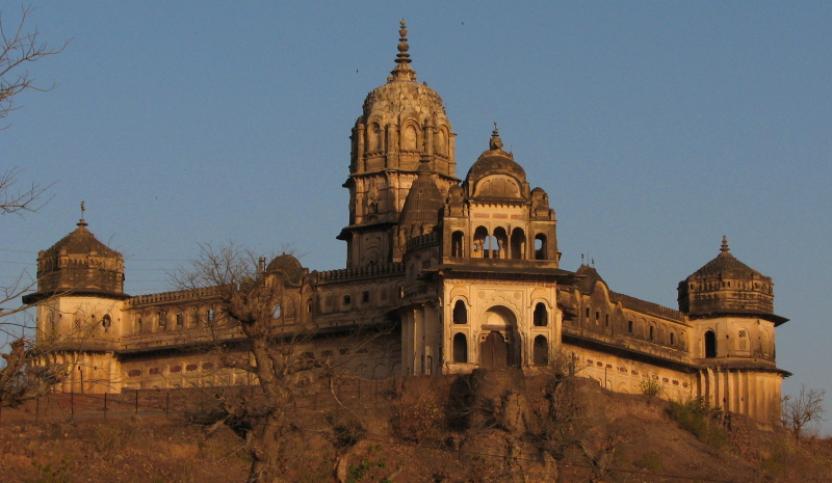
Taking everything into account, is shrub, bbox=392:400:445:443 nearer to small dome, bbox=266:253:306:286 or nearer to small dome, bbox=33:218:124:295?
small dome, bbox=266:253:306:286

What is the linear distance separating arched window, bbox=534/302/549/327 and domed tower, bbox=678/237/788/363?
1774 centimetres

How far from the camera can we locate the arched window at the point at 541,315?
65.9 m

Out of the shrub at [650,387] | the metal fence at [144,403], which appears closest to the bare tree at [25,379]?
the metal fence at [144,403]

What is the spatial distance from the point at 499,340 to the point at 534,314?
1573 mm

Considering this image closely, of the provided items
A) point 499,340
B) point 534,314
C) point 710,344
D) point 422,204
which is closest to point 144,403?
point 499,340

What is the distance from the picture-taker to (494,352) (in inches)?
2594

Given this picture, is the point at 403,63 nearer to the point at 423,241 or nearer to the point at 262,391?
the point at 423,241

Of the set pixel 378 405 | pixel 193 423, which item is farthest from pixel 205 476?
pixel 193 423

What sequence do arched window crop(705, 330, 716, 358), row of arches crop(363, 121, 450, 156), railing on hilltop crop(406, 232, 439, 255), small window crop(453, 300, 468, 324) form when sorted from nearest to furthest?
small window crop(453, 300, 468, 324) < railing on hilltop crop(406, 232, 439, 255) < row of arches crop(363, 121, 450, 156) < arched window crop(705, 330, 716, 358)

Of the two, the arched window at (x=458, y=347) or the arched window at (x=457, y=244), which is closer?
the arched window at (x=458, y=347)

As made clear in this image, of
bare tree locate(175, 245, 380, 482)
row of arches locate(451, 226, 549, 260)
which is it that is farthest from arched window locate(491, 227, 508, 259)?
bare tree locate(175, 245, 380, 482)

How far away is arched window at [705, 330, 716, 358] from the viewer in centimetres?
8188

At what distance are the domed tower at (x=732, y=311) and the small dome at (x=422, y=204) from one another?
538 inches

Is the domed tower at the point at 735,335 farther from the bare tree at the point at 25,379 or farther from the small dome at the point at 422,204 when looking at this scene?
the bare tree at the point at 25,379
